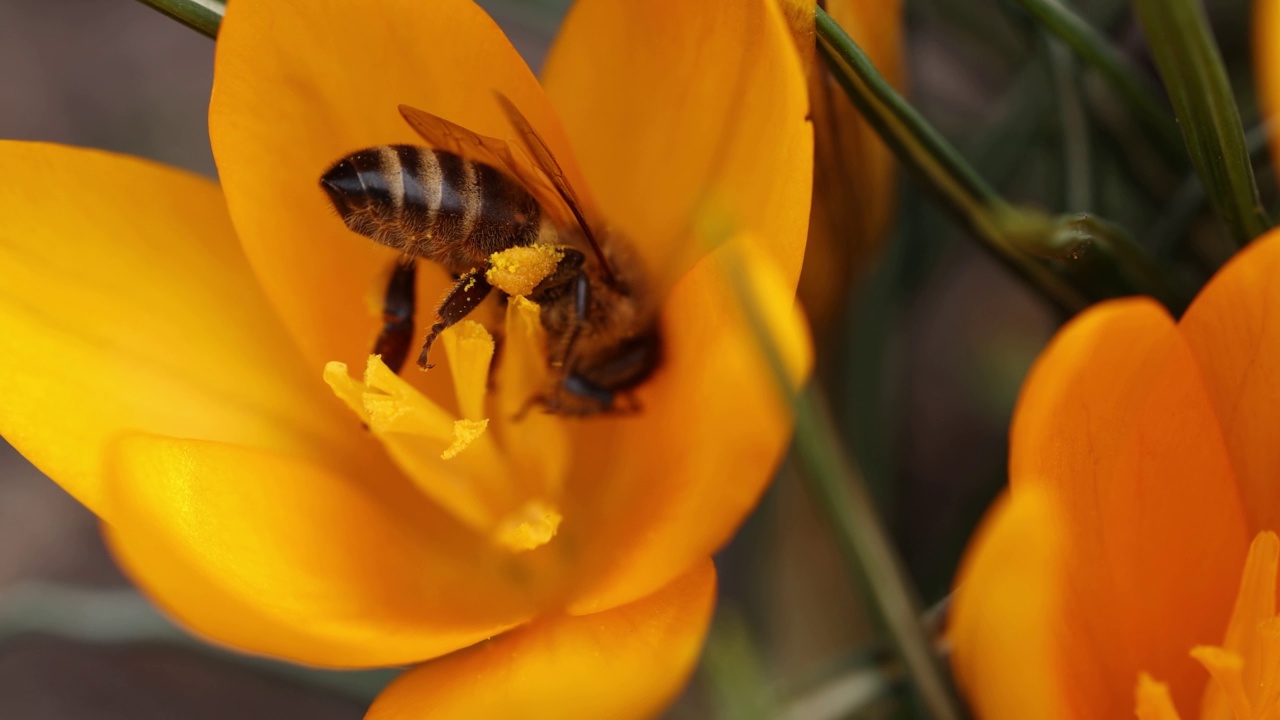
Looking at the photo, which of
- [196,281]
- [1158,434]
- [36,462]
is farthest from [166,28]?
[1158,434]

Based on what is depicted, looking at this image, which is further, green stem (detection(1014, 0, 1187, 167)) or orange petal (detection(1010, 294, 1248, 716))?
green stem (detection(1014, 0, 1187, 167))

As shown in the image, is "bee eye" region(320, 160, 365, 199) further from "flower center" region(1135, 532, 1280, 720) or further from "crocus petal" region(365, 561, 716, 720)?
"flower center" region(1135, 532, 1280, 720)

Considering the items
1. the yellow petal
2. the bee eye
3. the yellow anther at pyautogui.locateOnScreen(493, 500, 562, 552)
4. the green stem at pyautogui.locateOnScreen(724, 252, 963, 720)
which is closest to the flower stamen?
the yellow anther at pyautogui.locateOnScreen(493, 500, 562, 552)

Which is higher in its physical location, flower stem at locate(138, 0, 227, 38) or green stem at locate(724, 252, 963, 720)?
flower stem at locate(138, 0, 227, 38)

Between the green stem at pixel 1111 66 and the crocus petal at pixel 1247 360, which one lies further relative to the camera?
the green stem at pixel 1111 66

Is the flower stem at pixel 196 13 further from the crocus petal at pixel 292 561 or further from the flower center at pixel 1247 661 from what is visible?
the flower center at pixel 1247 661

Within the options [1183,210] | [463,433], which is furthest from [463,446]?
[1183,210]

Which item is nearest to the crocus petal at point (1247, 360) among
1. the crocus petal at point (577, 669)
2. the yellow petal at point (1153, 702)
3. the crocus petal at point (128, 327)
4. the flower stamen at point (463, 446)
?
the yellow petal at point (1153, 702)
